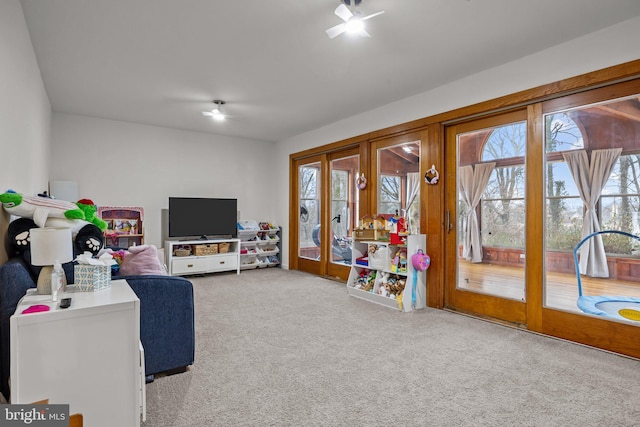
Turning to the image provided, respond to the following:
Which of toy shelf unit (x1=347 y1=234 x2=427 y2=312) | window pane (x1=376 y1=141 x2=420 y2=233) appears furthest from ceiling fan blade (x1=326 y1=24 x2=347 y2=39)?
toy shelf unit (x1=347 y1=234 x2=427 y2=312)

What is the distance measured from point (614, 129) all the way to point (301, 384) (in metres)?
3.03

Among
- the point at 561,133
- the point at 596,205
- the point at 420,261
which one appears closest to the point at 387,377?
the point at 420,261

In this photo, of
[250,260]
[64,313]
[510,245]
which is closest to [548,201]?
[510,245]

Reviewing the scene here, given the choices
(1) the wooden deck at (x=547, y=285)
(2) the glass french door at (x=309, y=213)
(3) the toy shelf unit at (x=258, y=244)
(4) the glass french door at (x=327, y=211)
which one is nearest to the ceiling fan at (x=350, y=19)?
(1) the wooden deck at (x=547, y=285)

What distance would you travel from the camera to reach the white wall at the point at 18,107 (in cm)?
201

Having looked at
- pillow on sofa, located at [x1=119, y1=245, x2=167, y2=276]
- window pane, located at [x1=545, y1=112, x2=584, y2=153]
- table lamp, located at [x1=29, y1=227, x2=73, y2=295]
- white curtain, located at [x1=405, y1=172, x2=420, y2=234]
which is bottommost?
pillow on sofa, located at [x1=119, y1=245, x2=167, y2=276]

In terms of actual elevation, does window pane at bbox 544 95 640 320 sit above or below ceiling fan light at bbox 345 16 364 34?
below

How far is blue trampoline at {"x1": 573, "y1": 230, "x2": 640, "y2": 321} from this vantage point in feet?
8.39

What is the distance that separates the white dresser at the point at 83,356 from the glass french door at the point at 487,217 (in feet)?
10.3

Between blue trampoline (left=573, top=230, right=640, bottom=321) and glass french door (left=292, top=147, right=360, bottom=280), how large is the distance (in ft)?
9.15

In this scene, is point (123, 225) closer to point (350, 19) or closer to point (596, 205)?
point (350, 19)

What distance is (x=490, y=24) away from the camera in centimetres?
254

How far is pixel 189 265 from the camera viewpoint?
5.41 m

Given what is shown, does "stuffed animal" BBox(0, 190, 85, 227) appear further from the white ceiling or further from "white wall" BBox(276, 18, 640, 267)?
"white wall" BBox(276, 18, 640, 267)
